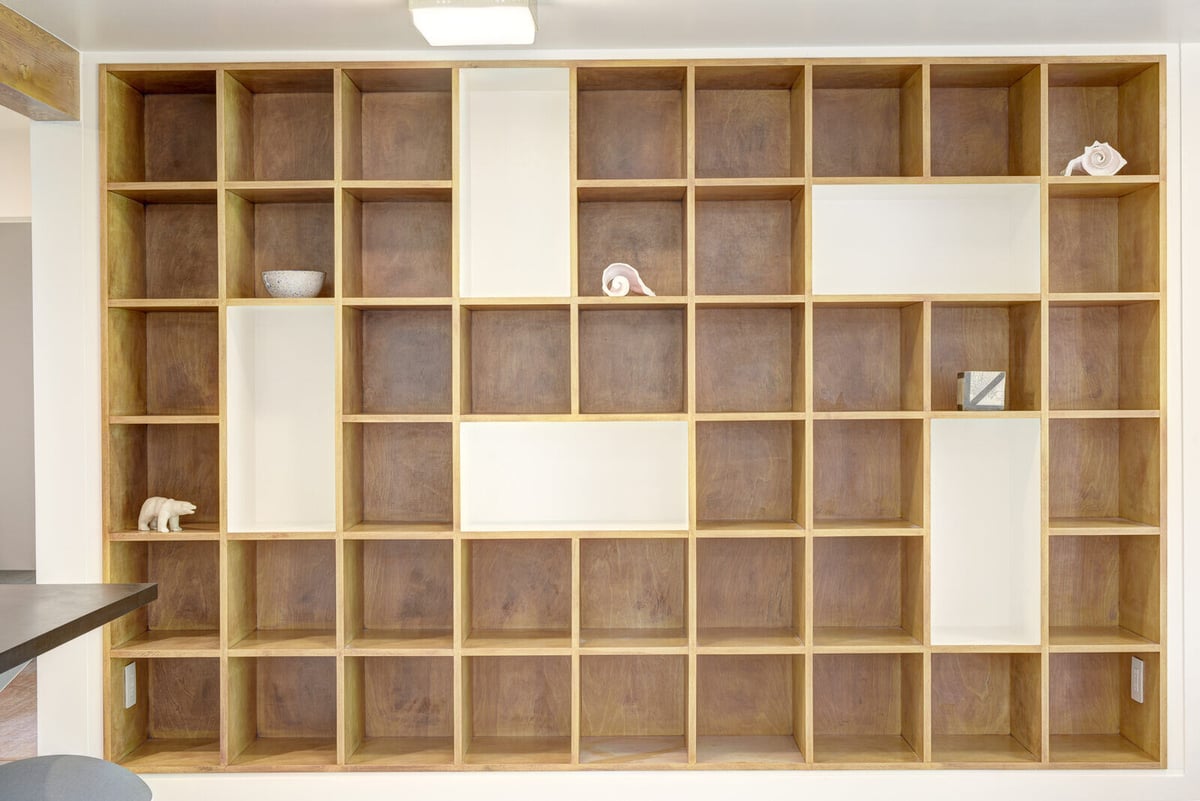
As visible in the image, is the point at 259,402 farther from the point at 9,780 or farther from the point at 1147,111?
the point at 1147,111

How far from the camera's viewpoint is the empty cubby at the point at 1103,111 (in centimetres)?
292

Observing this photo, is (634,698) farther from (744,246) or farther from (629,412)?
(744,246)

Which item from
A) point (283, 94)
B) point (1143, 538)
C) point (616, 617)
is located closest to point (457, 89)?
point (283, 94)

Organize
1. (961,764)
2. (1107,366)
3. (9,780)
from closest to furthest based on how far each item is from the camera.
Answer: (9,780)
(961,764)
(1107,366)

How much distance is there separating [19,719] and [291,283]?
7.85ft

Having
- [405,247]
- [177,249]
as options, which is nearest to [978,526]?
[405,247]

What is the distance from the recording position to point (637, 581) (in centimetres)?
316

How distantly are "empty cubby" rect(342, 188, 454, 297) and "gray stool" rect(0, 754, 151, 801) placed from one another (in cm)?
192

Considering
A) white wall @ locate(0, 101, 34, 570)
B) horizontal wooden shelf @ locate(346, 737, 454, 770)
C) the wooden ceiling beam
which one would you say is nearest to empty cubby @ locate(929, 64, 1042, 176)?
horizontal wooden shelf @ locate(346, 737, 454, 770)

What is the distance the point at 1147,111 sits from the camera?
292 cm

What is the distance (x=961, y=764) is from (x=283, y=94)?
3.20m

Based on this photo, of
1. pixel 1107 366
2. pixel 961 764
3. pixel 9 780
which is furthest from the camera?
pixel 1107 366

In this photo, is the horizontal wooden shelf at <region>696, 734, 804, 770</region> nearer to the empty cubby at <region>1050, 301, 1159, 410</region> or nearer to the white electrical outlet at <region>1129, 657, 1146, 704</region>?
the white electrical outlet at <region>1129, 657, 1146, 704</region>

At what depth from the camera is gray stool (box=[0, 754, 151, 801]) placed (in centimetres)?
141
